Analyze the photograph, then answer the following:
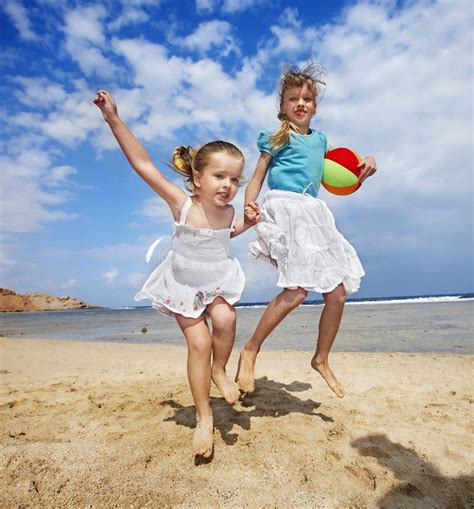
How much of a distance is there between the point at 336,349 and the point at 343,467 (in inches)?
216

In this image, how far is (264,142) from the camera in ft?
11.5

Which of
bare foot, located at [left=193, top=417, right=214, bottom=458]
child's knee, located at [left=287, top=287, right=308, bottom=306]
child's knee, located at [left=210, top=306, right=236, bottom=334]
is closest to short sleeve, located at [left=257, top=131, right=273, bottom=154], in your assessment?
child's knee, located at [left=287, top=287, right=308, bottom=306]

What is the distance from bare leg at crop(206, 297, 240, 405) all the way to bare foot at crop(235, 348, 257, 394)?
10.5 inches

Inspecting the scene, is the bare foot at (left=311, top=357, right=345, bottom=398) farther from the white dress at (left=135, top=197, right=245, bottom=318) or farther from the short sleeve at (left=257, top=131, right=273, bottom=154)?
the short sleeve at (left=257, top=131, right=273, bottom=154)

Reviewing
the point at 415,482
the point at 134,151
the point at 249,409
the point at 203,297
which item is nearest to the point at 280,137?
the point at 134,151

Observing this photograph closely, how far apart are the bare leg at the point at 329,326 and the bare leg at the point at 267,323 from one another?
0.22 metres

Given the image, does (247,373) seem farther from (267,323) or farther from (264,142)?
(264,142)

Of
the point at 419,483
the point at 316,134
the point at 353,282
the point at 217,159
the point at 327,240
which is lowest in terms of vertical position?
the point at 419,483

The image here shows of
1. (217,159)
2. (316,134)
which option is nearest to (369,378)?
(316,134)

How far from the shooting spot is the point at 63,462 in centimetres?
246

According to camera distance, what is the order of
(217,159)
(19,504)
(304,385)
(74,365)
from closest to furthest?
(19,504), (217,159), (304,385), (74,365)

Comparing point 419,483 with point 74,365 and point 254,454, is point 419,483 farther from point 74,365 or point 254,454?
point 74,365

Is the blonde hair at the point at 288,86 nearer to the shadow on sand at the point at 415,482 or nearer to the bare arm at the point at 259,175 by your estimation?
the bare arm at the point at 259,175

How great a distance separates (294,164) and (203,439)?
7.17 feet
